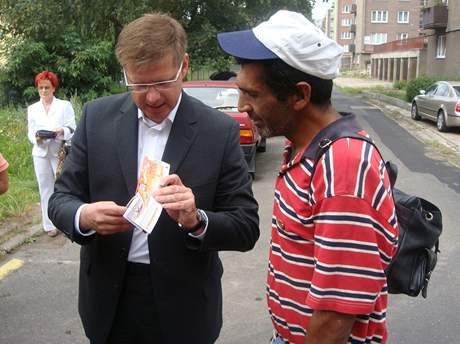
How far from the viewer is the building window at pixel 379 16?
71.2 metres

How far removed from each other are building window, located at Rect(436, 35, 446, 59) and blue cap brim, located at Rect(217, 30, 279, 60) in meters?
32.3

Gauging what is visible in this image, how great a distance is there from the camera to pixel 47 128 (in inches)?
233

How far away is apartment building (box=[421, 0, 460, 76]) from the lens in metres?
28.5

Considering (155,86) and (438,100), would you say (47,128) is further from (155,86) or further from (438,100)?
(438,100)

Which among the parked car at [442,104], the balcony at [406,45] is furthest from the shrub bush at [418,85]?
the balcony at [406,45]

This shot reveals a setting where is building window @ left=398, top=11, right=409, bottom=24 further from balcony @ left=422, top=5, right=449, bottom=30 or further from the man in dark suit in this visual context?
the man in dark suit

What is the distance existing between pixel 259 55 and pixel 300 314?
0.80m

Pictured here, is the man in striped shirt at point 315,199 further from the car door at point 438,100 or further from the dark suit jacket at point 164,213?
the car door at point 438,100

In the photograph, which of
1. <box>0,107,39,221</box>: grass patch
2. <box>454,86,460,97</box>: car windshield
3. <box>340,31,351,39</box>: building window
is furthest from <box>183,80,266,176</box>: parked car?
<box>340,31,351,39</box>: building window

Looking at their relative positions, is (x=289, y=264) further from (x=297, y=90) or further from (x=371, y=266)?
(x=297, y=90)

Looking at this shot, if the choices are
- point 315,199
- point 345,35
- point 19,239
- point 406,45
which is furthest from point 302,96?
point 345,35

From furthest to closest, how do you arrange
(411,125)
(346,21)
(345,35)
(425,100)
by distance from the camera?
(345,35)
(346,21)
(411,125)
(425,100)

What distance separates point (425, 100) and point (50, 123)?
537 inches

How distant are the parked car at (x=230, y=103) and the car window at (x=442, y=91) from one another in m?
8.16
